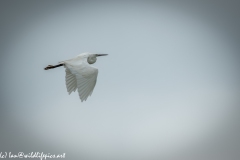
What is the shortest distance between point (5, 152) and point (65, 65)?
1.21 metres

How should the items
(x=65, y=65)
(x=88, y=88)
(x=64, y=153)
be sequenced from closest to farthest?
(x=88, y=88) < (x=65, y=65) < (x=64, y=153)

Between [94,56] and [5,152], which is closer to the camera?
[94,56]

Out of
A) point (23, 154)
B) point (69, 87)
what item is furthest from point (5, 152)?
point (69, 87)

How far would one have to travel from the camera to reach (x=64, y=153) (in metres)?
2.69

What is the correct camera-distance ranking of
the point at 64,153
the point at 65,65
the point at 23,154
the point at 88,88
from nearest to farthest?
the point at 88,88 < the point at 65,65 < the point at 23,154 < the point at 64,153

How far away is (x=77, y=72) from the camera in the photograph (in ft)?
4.83

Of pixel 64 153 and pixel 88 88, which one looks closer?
pixel 88 88

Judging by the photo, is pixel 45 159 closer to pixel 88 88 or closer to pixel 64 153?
pixel 64 153

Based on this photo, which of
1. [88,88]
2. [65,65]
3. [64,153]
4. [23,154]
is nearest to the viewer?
[88,88]

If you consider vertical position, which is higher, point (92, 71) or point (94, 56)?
point (94, 56)

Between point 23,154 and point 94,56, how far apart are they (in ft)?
3.66

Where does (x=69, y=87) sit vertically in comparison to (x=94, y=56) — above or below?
below

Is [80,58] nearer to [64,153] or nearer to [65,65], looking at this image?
[65,65]

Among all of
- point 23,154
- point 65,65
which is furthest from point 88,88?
point 23,154
